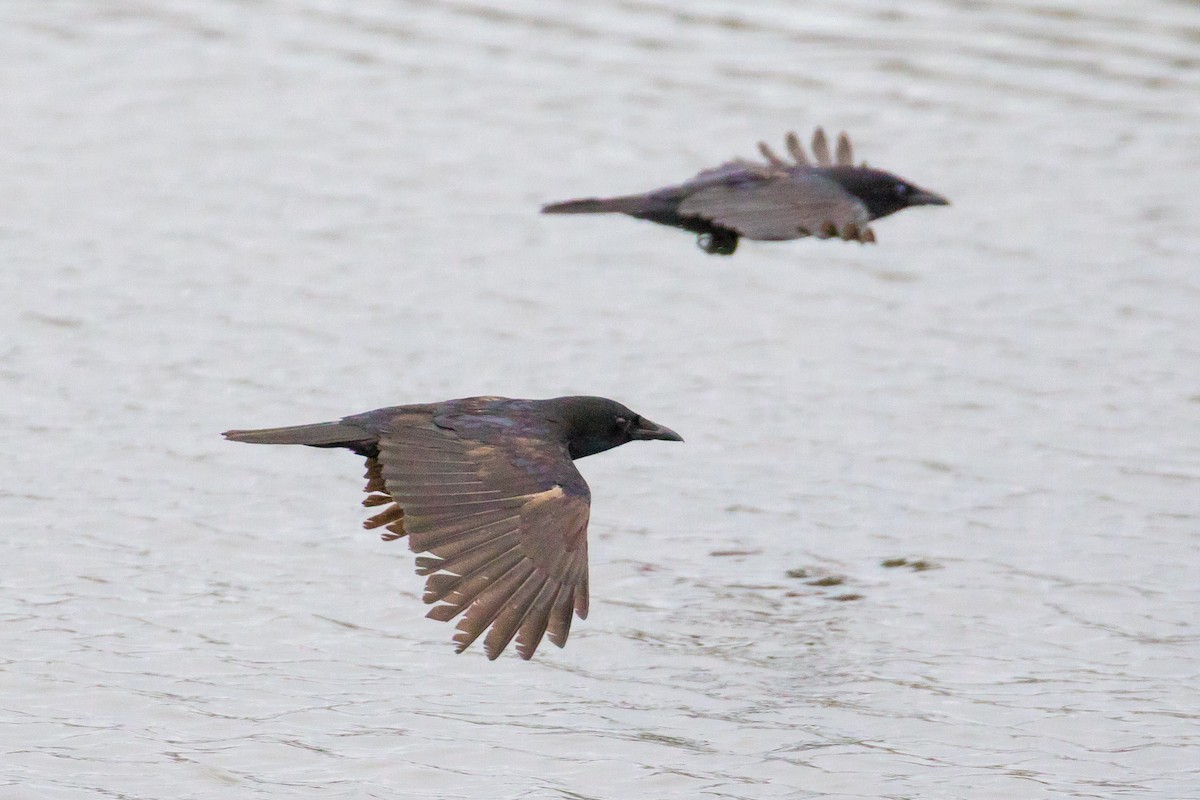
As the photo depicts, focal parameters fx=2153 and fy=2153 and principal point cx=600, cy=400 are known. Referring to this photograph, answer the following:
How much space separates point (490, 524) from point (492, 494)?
0.21m

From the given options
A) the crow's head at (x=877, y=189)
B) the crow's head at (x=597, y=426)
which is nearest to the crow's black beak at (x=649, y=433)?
the crow's head at (x=597, y=426)

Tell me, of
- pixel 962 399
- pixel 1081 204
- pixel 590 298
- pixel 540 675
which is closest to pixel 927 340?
pixel 962 399

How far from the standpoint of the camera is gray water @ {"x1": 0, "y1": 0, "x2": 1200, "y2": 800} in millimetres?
7000

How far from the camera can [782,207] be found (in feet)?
28.6

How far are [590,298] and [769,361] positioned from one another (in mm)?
1217

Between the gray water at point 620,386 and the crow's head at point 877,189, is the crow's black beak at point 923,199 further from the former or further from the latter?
the gray water at point 620,386

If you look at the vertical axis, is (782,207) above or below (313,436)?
above

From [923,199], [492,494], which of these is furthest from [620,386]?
[492,494]

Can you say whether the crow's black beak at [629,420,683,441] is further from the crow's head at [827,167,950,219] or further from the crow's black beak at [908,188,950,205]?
the crow's black beak at [908,188,950,205]

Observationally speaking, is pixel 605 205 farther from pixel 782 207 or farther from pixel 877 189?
pixel 877 189

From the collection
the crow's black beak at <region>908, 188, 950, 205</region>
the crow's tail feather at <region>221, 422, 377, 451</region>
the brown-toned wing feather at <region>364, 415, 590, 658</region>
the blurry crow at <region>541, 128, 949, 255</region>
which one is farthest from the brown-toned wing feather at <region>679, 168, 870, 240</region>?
the crow's tail feather at <region>221, 422, 377, 451</region>

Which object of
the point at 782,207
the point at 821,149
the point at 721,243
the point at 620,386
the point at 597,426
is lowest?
the point at 620,386

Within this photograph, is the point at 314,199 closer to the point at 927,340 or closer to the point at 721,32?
the point at 927,340

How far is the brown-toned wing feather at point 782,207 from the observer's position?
8.48m
